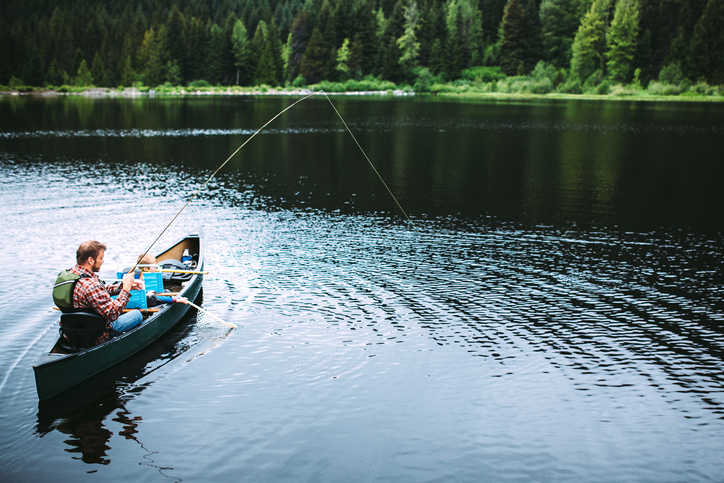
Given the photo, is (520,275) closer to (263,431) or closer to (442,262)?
(442,262)

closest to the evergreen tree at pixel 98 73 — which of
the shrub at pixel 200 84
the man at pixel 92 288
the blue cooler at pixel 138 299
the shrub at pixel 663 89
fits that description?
the shrub at pixel 200 84

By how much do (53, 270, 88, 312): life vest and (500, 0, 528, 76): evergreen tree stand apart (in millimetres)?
141264

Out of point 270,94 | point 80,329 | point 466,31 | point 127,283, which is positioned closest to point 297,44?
point 270,94

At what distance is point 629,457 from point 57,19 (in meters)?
181

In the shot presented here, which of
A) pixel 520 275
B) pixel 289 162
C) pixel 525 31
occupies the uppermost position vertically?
pixel 525 31

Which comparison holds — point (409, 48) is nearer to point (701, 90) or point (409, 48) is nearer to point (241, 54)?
point (241, 54)

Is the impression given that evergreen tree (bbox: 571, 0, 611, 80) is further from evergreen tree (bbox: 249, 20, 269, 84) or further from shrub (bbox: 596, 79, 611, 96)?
→ evergreen tree (bbox: 249, 20, 269, 84)

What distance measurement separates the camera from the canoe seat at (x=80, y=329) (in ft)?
33.1

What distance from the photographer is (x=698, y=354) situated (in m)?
12.2

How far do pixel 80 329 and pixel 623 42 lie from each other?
130 m

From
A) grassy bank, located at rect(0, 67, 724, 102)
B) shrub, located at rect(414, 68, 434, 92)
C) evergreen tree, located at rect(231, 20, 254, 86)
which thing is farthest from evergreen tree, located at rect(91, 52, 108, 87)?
shrub, located at rect(414, 68, 434, 92)

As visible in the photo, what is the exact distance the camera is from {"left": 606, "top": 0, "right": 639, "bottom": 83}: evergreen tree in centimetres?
11775

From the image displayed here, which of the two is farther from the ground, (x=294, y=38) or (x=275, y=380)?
(x=294, y=38)

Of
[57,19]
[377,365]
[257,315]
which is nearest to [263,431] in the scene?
[377,365]
